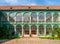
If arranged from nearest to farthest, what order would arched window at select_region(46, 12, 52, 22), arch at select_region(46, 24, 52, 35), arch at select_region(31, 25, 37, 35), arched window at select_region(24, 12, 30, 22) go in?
arch at select_region(46, 24, 52, 35)
arched window at select_region(46, 12, 52, 22)
arch at select_region(31, 25, 37, 35)
arched window at select_region(24, 12, 30, 22)

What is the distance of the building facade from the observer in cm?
5503

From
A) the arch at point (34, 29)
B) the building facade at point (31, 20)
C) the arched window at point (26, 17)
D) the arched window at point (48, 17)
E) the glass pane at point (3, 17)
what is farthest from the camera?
the glass pane at point (3, 17)

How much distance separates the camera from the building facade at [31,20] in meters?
55.0

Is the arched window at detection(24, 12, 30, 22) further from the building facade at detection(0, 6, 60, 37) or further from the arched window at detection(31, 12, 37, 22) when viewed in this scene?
the arched window at detection(31, 12, 37, 22)

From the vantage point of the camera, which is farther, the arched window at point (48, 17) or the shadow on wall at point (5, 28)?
the arched window at point (48, 17)

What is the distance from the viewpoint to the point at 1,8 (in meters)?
57.2

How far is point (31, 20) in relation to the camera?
5566 centimetres

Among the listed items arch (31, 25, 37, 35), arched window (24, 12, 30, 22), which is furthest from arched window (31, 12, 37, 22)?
arch (31, 25, 37, 35)

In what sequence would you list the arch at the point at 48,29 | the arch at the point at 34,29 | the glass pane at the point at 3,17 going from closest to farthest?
1. the arch at the point at 48,29
2. the arch at the point at 34,29
3. the glass pane at the point at 3,17

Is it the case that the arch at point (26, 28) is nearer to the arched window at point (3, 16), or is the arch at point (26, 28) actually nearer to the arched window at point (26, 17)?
the arched window at point (26, 17)

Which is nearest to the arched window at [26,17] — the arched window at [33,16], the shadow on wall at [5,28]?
the arched window at [33,16]

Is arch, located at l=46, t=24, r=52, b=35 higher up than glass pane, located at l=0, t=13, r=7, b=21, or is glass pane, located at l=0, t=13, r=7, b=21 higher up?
glass pane, located at l=0, t=13, r=7, b=21

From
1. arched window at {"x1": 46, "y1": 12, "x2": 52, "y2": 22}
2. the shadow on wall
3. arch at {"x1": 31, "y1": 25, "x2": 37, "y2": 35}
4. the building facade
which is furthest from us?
arch at {"x1": 31, "y1": 25, "x2": 37, "y2": 35}

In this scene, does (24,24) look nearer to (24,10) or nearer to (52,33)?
(24,10)
